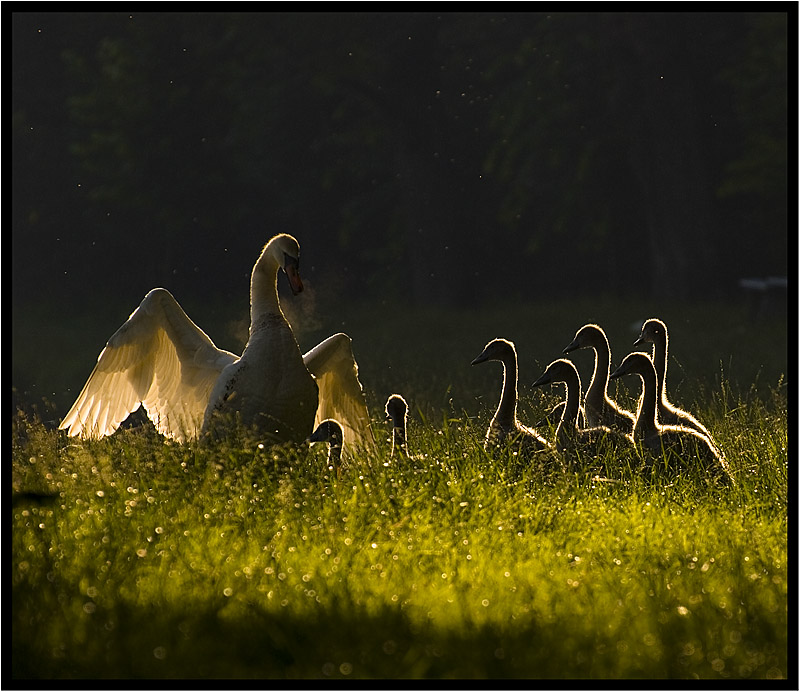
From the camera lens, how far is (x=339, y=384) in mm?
8359

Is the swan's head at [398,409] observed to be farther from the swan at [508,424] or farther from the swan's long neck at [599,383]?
the swan's long neck at [599,383]

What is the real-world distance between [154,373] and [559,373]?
280 cm

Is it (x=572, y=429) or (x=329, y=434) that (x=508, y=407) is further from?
(x=329, y=434)

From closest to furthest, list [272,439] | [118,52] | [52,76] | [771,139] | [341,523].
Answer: [341,523] < [272,439] < [771,139] < [118,52] < [52,76]

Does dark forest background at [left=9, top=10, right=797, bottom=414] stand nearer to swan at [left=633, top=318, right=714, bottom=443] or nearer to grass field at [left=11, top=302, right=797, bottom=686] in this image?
swan at [left=633, top=318, right=714, bottom=443]

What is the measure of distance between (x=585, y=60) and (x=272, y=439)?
51.0 feet

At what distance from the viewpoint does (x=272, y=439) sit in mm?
6672

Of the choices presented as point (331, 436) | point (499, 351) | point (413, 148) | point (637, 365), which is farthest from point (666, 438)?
point (413, 148)

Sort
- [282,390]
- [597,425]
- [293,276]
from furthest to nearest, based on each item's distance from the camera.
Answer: [597,425] → [293,276] → [282,390]

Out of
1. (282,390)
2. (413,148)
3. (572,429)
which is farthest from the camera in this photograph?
(413,148)

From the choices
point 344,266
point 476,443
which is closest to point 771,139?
point 344,266

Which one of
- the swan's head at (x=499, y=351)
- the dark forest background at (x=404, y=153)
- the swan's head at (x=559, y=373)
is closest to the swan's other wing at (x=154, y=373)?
the swan's head at (x=499, y=351)

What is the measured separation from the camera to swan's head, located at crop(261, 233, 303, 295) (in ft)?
22.3

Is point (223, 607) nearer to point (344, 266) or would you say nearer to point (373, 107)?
point (373, 107)
